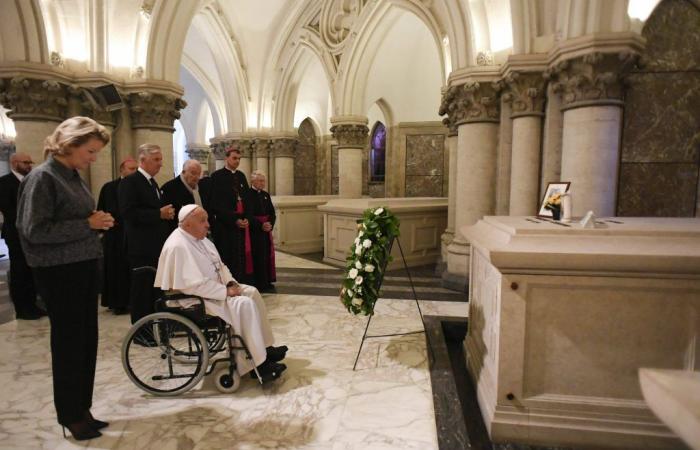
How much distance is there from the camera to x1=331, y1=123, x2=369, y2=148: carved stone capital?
32.7ft

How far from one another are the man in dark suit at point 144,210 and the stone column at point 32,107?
2633 mm

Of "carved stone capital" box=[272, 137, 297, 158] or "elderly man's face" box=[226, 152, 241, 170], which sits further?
"carved stone capital" box=[272, 137, 297, 158]

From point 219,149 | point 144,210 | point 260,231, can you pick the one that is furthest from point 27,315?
point 219,149

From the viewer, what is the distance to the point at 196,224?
2752 millimetres

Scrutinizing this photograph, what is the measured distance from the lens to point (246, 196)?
516cm

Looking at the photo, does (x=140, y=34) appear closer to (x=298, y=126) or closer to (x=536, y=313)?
(x=536, y=313)

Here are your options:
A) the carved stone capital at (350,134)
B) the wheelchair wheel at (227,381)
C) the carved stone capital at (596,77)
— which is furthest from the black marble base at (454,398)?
the carved stone capital at (350,134)

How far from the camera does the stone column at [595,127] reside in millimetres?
4098

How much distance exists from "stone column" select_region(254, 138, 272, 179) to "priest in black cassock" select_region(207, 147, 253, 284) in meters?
7.07

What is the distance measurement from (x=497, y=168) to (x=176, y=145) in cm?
2000

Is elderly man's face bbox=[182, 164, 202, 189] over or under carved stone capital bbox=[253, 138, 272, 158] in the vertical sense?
under

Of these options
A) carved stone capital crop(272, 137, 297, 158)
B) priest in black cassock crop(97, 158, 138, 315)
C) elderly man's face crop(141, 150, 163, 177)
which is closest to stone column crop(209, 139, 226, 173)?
carved stone capital crop(272, 137, 297, 158)

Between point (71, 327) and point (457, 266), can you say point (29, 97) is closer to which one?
point (71, 327)

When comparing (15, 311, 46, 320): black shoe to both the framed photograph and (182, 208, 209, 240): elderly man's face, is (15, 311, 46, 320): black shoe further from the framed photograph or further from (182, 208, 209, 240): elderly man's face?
the framed photograph
